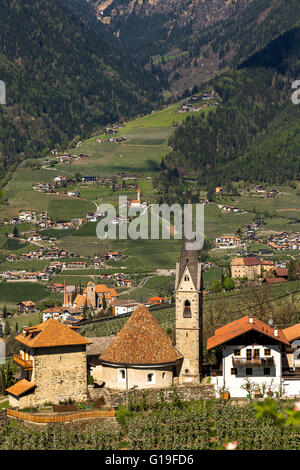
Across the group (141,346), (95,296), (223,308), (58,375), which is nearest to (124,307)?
(95,296)

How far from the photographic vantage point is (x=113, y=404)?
182ft

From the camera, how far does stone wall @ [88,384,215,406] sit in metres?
56.0

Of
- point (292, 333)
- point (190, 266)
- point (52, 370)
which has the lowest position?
point (52, 370)

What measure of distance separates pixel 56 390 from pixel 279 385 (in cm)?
1391

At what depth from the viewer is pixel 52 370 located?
187 ft

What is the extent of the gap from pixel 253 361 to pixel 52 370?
12.6 meters

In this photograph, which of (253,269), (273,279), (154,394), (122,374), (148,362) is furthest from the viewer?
(253,269)

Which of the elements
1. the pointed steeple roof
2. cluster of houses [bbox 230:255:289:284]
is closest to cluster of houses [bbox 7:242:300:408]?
the pointed steeple roof

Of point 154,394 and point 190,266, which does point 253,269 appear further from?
point 154,394

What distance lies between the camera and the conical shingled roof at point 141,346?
58094 millimetres

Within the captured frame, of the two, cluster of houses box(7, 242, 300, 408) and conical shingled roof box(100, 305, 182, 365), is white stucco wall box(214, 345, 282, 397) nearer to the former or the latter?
cluster of houses box(7, 242, 300, 408)

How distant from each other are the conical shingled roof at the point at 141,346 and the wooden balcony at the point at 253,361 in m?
4.09

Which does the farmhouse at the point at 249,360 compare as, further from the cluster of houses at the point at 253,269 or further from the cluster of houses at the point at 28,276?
the cluster of houses at the point at 28,276
